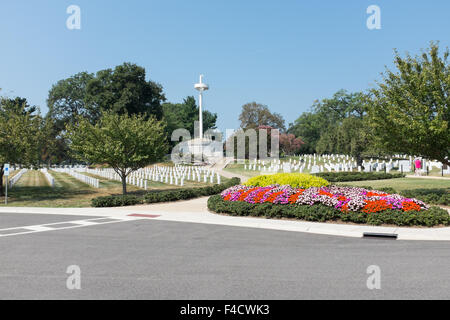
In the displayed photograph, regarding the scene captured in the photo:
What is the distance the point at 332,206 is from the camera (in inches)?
514

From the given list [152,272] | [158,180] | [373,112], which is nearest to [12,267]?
[152,272]

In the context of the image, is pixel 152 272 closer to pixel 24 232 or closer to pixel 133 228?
pixel 133 228

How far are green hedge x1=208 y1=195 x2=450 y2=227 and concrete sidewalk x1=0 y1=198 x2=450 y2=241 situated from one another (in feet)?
1.15

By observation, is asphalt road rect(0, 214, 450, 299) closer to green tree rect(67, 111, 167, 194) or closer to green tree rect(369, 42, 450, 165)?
green tree rect(369, 42, 450, 165)

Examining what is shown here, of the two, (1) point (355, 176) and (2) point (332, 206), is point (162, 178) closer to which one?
(1) point (355, 176)

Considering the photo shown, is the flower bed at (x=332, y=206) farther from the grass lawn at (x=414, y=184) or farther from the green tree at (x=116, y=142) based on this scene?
the green tree at (x=116, y=142)

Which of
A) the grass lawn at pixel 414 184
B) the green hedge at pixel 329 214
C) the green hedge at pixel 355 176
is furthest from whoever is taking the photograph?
the green hedge at pixel 355 176

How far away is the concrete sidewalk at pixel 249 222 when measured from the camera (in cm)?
1061

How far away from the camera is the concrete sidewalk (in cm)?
1061

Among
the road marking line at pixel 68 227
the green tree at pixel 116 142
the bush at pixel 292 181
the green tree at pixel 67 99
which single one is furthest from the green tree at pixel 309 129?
the road marking line at pixel 68 227

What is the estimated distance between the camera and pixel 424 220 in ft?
37.7

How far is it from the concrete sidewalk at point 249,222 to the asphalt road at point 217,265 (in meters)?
0.83

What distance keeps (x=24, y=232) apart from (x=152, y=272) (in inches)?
259

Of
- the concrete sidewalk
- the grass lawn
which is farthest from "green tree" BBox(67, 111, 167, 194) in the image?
the grass lawn
